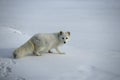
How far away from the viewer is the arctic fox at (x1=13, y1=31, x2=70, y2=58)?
453cm

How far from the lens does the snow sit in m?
4.07

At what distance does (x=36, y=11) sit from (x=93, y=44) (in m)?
4.99

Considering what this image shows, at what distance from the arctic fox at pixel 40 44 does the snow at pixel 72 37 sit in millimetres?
112

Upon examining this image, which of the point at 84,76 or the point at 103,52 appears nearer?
the point at 84,76

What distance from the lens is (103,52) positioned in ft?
17.2

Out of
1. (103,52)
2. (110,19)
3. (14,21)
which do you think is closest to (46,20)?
(14,21)

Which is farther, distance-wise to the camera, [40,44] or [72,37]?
[72,37]

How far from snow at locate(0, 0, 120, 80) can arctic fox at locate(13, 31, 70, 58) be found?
0.37 ft

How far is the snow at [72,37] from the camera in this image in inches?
160

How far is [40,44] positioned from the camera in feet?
15.3

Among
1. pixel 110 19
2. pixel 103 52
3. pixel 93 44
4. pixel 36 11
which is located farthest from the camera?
pixel 36 11

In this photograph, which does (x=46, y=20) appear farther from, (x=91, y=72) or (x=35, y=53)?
(x=91, y=72)

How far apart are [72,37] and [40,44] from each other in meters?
2.28

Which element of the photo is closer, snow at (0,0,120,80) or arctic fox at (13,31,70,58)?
snow at (0,0,120,80)
